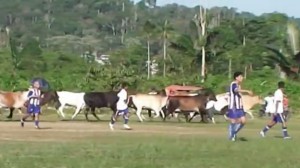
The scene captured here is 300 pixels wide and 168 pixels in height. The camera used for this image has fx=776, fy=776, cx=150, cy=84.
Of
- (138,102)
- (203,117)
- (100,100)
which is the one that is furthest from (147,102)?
(203,117)

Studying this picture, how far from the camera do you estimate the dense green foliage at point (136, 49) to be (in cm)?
5119

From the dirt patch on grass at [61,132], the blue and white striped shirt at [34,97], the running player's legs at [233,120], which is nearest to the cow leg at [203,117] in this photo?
the dirt patch on grass at [61,132]

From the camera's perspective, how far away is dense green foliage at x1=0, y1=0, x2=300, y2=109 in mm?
51188

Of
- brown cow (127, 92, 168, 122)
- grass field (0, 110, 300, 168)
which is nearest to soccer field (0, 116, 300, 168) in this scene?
grass field (0, 110, 300, 168)

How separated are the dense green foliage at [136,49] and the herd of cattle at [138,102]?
1284 centimetres

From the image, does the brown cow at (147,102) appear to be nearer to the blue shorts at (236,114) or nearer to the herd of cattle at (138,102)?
the herd of cattle at (138,102)

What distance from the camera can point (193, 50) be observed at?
6328cm

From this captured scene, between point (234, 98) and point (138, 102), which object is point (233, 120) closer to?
point (234, 98)

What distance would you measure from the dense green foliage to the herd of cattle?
42.1 ft

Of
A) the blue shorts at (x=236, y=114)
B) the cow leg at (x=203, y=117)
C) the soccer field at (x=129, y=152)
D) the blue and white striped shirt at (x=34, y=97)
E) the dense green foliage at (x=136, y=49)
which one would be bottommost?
the cow leg at (x=203, y=117)

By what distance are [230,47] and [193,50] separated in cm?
1451

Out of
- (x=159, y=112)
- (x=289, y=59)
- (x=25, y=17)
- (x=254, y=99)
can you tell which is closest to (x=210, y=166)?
(x=159, y=112)

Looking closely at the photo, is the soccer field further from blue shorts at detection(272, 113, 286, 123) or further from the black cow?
the black cow

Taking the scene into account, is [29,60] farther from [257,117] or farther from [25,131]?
[25,131]
